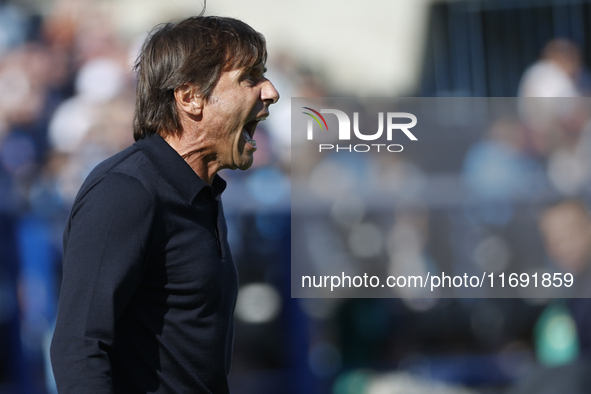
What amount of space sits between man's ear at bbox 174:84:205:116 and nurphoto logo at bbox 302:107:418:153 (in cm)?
305

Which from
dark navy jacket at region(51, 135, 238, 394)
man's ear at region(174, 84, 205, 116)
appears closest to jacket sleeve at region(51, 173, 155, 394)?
dark navy jacket at region(51, 135, 238, 394)

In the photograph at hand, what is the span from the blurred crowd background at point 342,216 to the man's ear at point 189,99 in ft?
8.94

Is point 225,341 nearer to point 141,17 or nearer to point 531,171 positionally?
point 531,171

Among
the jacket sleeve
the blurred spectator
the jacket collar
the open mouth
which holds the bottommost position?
the jacket sleeve

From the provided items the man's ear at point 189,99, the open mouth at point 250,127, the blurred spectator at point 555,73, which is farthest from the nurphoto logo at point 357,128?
the man's ear at point 189,99

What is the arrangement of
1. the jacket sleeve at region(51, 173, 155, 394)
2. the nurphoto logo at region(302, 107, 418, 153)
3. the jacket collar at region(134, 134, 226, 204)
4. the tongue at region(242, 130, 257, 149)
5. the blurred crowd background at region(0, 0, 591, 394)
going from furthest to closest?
the nurphoto logo at region(302, 107, 418, 153), the blurred crowd background at region(0, 0, 591, 394), the tongue at region(242, 130, 257, 149), the jacket collar at region(134, 134, 226, 204), the jacket sleeve at region(51, 173, 155, 394)

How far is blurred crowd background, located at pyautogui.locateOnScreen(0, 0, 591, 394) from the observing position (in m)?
4.52

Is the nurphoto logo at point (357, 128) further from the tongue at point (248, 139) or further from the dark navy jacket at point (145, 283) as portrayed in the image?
the dark navy jacket at point (145, 283)

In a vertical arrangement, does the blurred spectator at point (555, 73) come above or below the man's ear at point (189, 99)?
above

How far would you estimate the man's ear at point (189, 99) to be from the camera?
1972 mm

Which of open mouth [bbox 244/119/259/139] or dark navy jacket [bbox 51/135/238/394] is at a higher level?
open mouth [bbox 244/119/259/139]

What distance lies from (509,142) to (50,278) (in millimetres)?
3250

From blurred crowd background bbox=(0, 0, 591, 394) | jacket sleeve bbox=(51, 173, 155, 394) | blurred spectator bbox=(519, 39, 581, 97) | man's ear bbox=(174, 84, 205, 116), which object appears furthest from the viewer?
blurred spectator bbox=(519, 39, 581, 97)

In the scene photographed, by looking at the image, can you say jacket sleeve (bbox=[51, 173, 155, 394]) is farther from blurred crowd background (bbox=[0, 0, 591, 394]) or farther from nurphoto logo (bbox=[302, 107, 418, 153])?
nurphoto logo (bbox=[302, 107, 418, 153])
